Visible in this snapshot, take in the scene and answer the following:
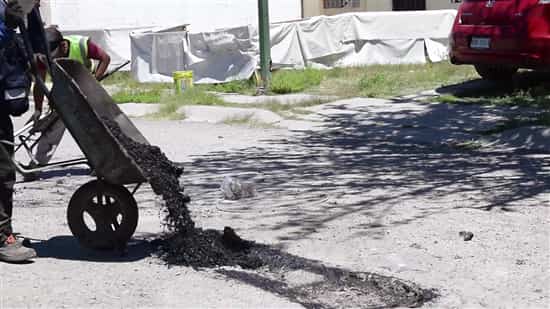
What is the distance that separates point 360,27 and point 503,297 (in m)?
14.9

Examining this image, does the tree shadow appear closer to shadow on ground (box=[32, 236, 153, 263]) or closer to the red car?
the red car

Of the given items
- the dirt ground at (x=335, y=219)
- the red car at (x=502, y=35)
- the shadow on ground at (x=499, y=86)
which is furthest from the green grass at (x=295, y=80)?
the dirt ground at (x=335, y=219)

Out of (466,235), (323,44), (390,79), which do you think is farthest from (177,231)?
(323,44)

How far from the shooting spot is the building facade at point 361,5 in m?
26.6

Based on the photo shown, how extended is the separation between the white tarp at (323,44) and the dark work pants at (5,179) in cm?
1242

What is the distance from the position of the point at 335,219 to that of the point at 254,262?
4.18ft

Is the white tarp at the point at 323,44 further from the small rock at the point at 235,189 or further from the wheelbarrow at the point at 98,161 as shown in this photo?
the wheelbarrow at the point at 98,161

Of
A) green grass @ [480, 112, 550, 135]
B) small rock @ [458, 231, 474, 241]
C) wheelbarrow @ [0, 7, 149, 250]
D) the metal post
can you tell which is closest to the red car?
green grass @ [480, 112, 550, 135]

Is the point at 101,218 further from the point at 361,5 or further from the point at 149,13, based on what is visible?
the point at 361,5

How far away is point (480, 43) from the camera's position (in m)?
13.6

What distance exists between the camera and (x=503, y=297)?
17.9 ft

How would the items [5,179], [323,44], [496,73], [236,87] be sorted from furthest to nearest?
1. [323,44]
2. [236,87]
3. [496,73]
4. [5,179]

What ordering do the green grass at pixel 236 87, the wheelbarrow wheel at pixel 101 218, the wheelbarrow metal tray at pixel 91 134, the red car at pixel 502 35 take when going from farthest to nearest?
the green grass at pixel 236 87
the red car at pixel 502 35
the wheelbarrow wheel at pixel 101 218
the wheelbarrow metal tray at pixel 91 134

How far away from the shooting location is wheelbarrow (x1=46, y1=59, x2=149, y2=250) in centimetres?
593
